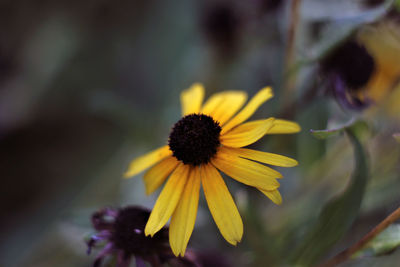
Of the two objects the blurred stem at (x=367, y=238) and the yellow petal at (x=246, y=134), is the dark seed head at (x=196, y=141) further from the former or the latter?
the blurred stem at (x=367, y=238)

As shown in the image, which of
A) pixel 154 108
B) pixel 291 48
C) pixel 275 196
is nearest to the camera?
pixel 275 196

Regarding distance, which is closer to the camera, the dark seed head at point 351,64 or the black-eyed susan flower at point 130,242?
the black-eyed susan flower at point 130,242

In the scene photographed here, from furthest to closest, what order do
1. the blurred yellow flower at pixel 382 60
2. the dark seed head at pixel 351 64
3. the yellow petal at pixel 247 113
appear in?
the blurred yellow flower at pixel 382 60
the dark seed head at pixel 351 64
the yellow petal at pixel 247 113

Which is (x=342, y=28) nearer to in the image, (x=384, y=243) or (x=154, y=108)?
(x=384, y=243)

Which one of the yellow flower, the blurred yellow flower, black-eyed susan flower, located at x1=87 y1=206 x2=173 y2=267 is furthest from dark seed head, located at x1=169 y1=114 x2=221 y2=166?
the blurred yellow flower

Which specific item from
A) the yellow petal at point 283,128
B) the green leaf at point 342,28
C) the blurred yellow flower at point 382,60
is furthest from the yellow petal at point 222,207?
the blurred yellow flower at point 382,60

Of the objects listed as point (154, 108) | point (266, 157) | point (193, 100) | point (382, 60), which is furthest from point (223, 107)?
point (154, 108)

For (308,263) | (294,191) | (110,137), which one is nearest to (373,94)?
(294,191)
